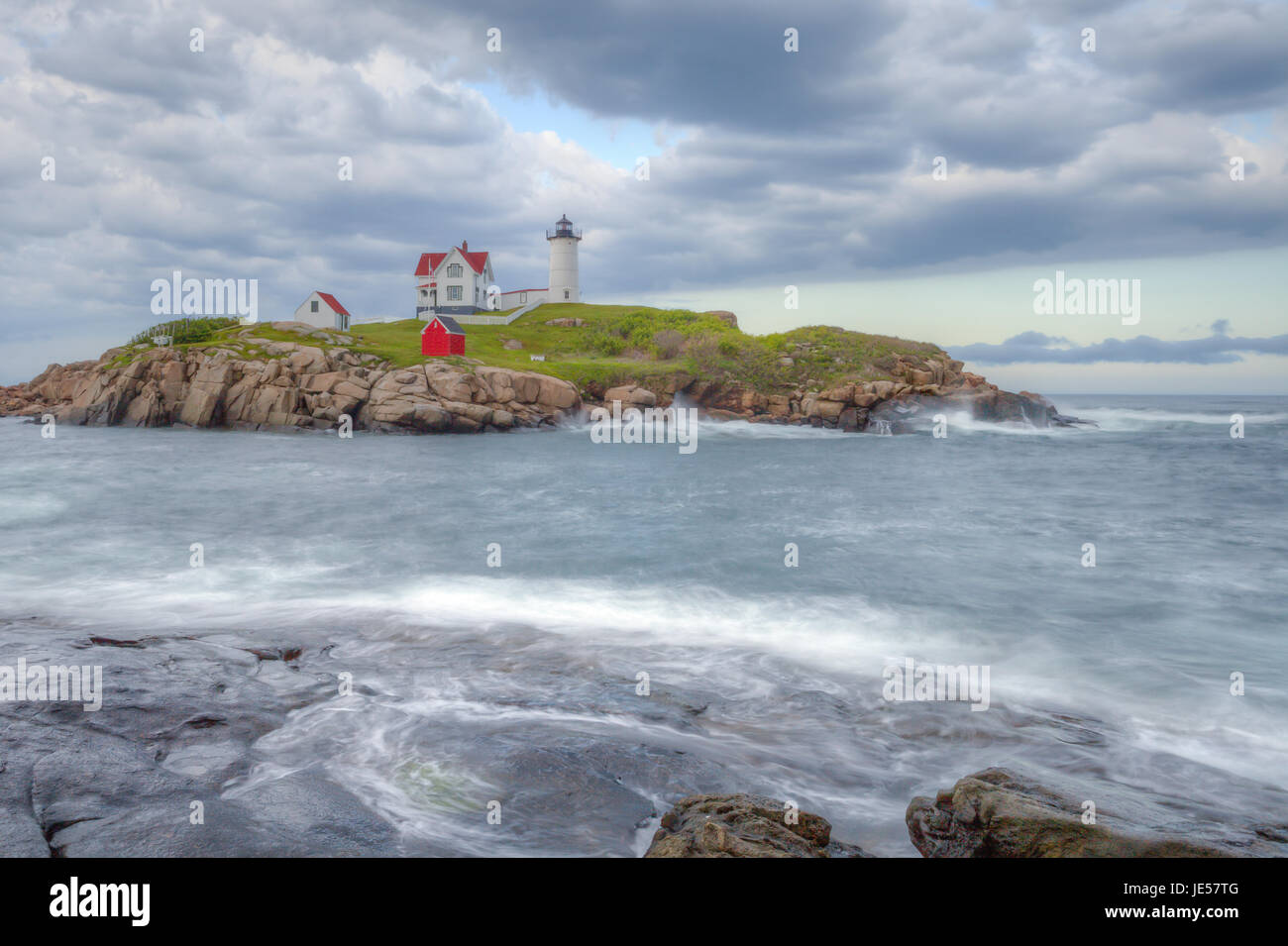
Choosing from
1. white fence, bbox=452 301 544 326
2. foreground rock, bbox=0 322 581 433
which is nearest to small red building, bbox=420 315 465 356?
foreground rock, bbox=0 322 581 433

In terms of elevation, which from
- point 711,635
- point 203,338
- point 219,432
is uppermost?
point 203,338

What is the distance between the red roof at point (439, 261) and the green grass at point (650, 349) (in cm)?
685

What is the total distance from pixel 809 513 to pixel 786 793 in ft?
53.1

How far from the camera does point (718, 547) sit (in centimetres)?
1675

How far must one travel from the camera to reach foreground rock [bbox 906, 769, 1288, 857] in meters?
4.25

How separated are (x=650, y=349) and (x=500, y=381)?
21.5 metres

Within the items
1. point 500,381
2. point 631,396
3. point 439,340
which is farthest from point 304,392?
point 631,396

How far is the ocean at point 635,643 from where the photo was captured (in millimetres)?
5746

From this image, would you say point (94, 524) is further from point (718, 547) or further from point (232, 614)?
point (718, 547)

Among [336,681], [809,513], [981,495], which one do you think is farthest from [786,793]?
[981,495]

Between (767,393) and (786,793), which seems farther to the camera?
(767,393)

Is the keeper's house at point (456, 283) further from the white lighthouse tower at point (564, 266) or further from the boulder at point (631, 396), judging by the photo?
the boulder at point (631, 396)

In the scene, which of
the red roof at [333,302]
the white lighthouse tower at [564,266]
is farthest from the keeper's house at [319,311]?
the white lighthouse tower at [564,266]
